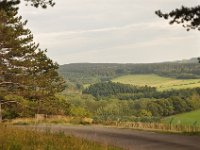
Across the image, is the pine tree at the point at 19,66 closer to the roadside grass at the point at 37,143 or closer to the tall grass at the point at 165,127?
the tall grass at the point at 165,127

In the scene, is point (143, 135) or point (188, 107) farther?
point (188, 107)

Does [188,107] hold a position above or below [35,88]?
below

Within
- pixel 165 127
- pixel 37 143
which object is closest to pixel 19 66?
pixel 165 127

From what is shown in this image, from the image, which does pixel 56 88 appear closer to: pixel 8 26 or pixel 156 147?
pixel 8 26

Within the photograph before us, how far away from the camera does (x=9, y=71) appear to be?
4131cm

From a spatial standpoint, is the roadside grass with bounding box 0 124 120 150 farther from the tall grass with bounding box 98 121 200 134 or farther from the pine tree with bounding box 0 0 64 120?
the pine tree with bounding box 0 0 64 120

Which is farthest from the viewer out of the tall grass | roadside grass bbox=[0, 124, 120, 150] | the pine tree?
the pine tree

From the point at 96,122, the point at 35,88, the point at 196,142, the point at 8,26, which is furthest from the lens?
the point at 35,88

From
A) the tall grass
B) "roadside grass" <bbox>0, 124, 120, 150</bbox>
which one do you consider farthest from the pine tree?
"roadside grass" <bbox>0, 124, 120, 150</bbox>

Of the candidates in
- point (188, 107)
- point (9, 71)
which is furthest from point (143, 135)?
point (188, 107)

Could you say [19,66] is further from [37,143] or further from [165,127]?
[37,143]

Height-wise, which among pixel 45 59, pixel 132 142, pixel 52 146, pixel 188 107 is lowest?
pixel 188 107

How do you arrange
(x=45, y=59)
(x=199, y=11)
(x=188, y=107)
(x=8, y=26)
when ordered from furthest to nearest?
(x=188, y=107)
(x=45, y=59)
(x=8, y=26)
(x=199, y=11)

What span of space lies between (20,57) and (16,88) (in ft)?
10.7
